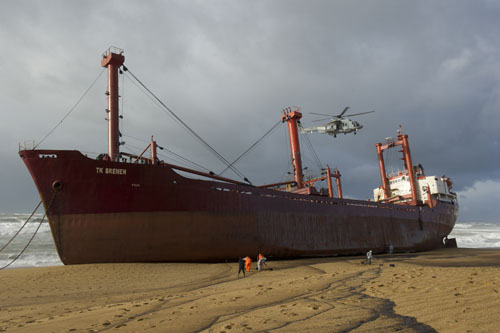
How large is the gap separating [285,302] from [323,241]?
15.2m

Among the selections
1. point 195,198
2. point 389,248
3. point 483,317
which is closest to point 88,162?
point 195,198

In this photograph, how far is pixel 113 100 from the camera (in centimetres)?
1580

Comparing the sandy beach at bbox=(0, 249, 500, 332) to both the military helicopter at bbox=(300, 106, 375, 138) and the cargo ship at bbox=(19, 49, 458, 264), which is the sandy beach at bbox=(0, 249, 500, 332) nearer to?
the cargo ship at bbox=(19, 49, 458, 264)

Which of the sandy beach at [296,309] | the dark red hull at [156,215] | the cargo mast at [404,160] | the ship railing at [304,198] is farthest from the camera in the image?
the cargo mast at [404,160]

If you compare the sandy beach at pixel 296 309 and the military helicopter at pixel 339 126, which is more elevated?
the military helicopter at pixel 339 126

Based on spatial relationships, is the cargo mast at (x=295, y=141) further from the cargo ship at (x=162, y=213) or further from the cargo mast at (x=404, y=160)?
the cargo mast at (x=404, y=160)

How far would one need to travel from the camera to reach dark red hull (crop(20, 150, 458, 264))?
12664 mm

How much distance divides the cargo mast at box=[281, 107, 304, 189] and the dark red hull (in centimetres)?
429

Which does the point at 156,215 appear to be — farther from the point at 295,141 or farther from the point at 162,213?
the point at 295,141

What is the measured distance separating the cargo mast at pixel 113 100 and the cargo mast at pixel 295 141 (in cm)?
1280

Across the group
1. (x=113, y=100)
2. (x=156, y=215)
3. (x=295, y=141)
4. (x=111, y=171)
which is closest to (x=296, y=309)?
(x=156, y=215)

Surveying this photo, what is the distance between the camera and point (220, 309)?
4.72 metres

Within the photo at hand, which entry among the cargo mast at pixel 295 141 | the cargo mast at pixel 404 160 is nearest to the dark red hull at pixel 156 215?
the cargo mast at pixel 295 141

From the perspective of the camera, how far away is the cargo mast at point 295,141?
23375 millimetres
